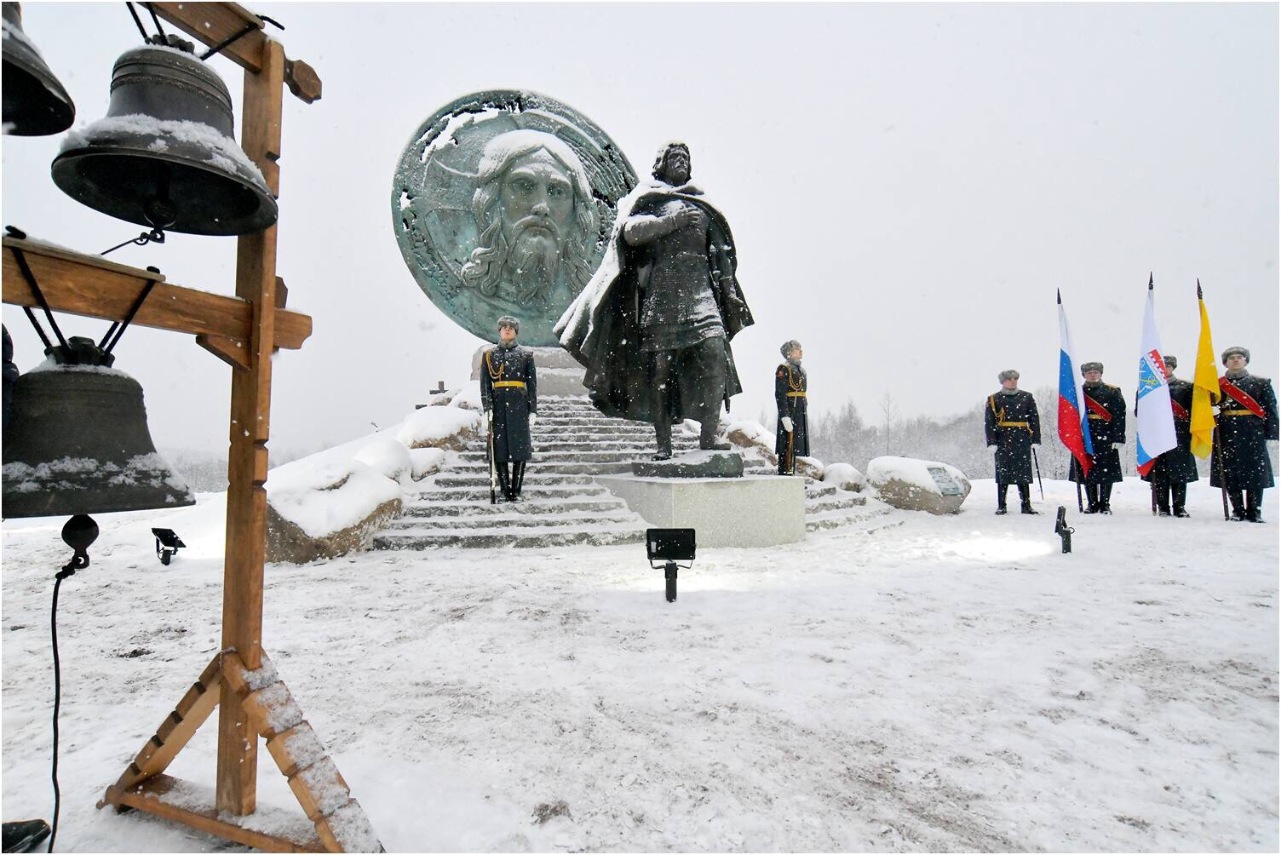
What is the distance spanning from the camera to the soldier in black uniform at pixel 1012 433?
822 centimetres

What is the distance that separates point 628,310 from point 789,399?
3252 millimetres

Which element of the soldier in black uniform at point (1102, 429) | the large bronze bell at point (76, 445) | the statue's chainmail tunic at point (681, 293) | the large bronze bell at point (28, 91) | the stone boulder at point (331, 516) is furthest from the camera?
the soldier in black uniform at point (1102, 429)

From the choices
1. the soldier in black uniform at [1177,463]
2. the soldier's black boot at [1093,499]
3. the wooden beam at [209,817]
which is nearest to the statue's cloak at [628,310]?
the wooden beam at [209,817]

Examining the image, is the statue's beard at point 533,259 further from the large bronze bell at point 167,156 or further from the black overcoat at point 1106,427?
the large bronze bell at point 167,156

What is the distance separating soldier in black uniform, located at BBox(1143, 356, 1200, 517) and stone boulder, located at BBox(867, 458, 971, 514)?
204cm

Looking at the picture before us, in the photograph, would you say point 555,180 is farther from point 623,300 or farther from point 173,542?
point 173,542

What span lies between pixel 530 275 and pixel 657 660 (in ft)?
32.9

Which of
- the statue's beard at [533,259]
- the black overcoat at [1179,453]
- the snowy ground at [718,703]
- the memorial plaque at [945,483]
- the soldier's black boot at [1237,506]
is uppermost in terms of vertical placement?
the statue's beard at [533,259]

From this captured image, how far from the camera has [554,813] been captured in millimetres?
1566

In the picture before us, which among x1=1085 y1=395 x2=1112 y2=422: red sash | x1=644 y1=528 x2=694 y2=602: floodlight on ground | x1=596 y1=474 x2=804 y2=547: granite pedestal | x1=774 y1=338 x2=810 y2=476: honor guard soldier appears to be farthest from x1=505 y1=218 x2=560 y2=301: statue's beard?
x1=644 y1=528 x2=694 y2=602: floodlight on ground

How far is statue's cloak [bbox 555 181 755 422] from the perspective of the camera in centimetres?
598

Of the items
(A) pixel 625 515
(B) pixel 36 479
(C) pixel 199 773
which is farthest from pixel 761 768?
(A) pixel 625 515

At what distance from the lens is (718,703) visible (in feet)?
7.20

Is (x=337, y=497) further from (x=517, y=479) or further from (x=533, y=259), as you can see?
(x=533, y=259)
